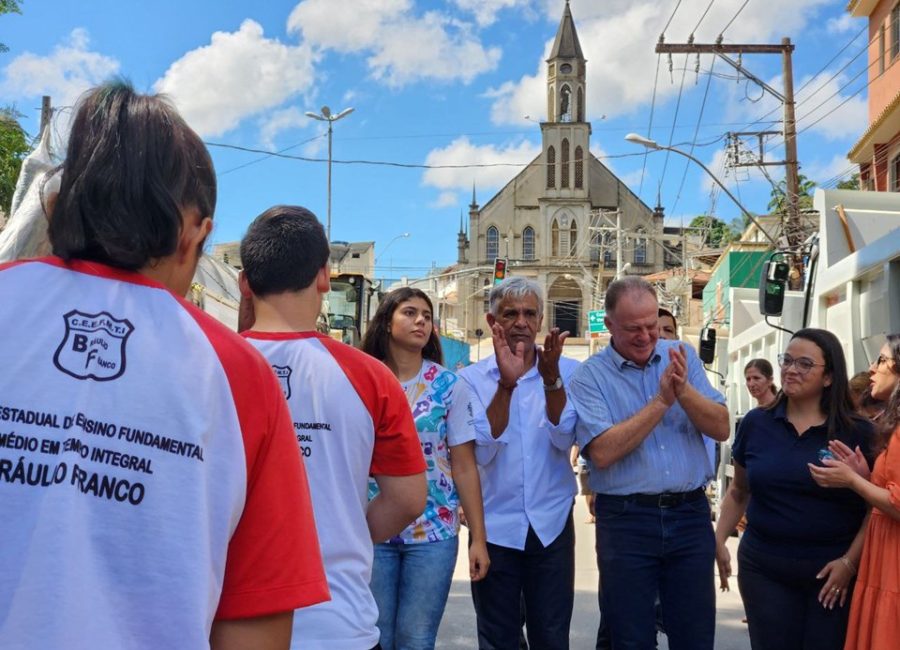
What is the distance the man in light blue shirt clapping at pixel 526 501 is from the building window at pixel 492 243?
66559mm

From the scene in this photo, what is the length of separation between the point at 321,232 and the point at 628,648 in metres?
2.44

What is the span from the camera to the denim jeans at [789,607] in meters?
3.90

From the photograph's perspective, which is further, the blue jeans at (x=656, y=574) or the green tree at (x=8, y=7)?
the green tree at (x=8, y=7)

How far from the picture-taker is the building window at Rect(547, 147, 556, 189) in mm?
70375

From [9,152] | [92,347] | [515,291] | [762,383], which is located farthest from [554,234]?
[92,347]

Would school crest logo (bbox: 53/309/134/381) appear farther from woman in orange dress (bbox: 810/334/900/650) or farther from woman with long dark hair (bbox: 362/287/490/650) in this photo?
woman in orange dress (bbox: 810/334/900/650)

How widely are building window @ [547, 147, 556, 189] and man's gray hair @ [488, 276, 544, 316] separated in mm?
67040

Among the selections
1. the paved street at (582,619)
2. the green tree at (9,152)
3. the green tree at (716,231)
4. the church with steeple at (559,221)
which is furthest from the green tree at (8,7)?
the church with steeple at (559,221)

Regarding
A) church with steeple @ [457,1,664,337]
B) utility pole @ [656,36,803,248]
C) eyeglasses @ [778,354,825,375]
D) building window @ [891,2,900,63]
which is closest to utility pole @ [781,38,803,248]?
utility pole @ [656,36,803,248]

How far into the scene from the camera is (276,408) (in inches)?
55.9

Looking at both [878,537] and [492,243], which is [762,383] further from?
[492,243]

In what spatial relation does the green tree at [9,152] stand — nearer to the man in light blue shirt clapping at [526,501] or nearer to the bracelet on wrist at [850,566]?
the man in light blue shirt clapping at [526,501]

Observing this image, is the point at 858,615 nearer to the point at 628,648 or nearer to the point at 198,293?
the point at 628,648

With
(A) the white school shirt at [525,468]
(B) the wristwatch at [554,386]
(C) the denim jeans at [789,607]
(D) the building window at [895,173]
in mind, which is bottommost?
(C) the denim jeans at [789,607]
